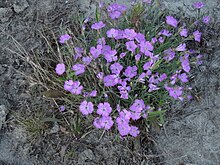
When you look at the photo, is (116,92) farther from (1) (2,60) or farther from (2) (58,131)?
(1) (2,60)

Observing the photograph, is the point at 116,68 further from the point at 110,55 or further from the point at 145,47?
the point at 145,47

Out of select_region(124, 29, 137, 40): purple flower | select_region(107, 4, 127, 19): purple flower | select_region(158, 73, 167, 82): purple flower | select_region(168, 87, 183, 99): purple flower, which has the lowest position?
select_region(168, 87, 183, 99): purple flower

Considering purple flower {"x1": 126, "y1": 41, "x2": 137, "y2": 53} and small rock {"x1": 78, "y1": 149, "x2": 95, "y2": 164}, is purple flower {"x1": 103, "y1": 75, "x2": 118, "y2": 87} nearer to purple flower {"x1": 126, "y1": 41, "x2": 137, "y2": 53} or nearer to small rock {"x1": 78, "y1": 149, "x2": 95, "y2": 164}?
purple flower {"x1": 126, "y1": 41, "x2": 137, "y2": 53}

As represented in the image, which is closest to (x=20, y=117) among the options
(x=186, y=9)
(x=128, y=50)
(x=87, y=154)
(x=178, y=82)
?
(x=87, y=154)

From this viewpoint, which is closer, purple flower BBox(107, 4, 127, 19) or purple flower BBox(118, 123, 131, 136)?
purple flower BBox(118, 123, 131, 136)

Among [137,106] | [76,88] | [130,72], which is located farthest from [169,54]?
[76,88]

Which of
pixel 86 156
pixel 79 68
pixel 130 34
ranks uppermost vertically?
pixel 130 34

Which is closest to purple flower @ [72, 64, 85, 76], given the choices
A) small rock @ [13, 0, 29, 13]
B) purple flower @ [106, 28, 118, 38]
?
purple flower @ [106, 28, 118, 38]
